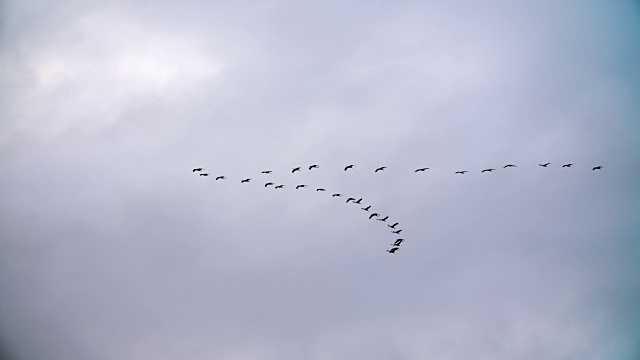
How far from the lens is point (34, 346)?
198625mm

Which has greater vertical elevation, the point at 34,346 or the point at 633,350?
the point at 34,346

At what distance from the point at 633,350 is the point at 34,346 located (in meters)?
214

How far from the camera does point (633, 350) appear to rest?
158m

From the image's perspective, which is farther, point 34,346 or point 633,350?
point 34,346
